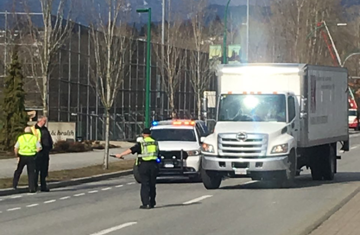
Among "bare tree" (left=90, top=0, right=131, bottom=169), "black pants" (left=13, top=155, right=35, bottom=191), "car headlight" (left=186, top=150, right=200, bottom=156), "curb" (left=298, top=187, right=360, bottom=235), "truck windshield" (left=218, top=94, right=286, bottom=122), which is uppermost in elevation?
"bare tree" (left=90, top=0, right=131, bottom=169)

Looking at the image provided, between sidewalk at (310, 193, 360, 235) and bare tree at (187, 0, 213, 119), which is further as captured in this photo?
bare tree at (187, 0, 213, 119)

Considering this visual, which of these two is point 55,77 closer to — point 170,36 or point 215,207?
point 170,36

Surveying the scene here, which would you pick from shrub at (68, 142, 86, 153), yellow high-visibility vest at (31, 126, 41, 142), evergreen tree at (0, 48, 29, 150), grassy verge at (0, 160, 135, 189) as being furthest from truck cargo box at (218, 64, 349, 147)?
shrub at (68, 142, 86, 153)

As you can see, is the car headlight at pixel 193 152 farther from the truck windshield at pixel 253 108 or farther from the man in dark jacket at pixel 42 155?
the man in dark jacket at pixel 42 155

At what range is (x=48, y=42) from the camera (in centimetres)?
3034

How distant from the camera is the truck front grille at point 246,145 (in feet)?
67.6

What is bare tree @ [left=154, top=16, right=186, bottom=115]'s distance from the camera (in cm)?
5219

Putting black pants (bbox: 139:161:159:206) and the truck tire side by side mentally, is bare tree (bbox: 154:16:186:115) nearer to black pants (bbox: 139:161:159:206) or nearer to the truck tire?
the truck tire

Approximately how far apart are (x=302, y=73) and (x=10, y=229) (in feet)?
34.8

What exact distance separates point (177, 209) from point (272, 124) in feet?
17.6

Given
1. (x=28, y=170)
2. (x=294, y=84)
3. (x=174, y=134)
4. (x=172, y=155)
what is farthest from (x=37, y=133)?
(x=294, y=84)

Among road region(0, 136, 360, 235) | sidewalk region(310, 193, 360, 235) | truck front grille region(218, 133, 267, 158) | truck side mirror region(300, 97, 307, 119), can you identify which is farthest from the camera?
truck side mirror region(300, 97, 307, 119)

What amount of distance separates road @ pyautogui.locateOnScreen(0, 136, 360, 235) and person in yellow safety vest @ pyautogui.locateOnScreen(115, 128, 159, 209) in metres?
0.28

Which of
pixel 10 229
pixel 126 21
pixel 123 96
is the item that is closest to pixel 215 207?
pixel 10 229
